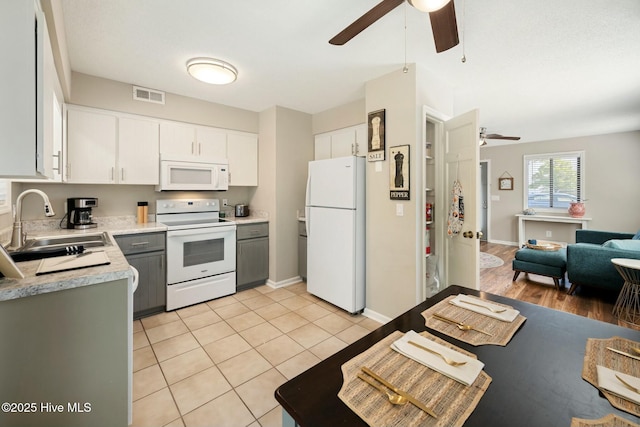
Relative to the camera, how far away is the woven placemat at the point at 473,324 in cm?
99

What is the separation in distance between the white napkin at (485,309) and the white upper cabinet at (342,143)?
2.46 meters

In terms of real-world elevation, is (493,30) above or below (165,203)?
above

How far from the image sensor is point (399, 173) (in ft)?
8.75

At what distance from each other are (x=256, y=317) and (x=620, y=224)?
712 centimetres

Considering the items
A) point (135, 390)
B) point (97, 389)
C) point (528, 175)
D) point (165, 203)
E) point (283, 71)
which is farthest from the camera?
point (528, 175)

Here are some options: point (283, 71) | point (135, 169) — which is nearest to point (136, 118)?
point (135, 169)

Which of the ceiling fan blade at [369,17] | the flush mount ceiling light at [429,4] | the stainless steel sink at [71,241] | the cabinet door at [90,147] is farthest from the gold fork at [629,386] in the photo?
→ the cabinet door at [90,147]

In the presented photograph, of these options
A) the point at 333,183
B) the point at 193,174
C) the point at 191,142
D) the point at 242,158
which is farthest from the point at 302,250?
the point at 191,142

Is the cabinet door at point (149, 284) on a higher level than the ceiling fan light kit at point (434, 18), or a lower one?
lower

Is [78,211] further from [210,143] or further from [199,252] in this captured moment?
[210,143]

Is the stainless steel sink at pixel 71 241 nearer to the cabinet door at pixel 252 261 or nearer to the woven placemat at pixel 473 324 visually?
the cabinet door at pixel 252 261

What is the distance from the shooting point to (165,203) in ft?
11.1

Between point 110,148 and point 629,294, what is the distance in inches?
236

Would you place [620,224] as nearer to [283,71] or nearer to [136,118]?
[283,71]
